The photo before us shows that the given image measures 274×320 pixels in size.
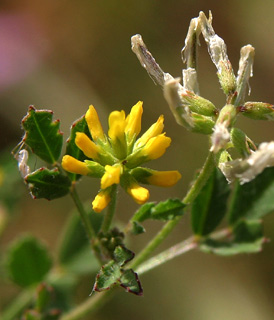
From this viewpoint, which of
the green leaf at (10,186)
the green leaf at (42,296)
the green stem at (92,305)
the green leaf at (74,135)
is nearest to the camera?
the green leaf at (74,135)

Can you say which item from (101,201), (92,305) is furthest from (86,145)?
(92,305)

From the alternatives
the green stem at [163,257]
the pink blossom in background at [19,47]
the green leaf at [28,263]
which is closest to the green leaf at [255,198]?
the green stem at [163,257]

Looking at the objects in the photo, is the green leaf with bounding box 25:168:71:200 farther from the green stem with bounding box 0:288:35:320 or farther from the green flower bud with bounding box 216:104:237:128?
the green stem with bounding box 0:288:35:320

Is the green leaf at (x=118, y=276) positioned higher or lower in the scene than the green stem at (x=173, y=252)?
higher

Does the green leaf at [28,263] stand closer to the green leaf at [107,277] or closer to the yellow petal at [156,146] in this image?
the green leaf at [107,277]

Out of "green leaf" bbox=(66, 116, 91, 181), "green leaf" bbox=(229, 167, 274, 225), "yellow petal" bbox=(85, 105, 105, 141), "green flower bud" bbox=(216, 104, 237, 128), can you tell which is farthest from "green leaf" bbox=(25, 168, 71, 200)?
"green leaf" bbox=(229, 167, 274, 225)
